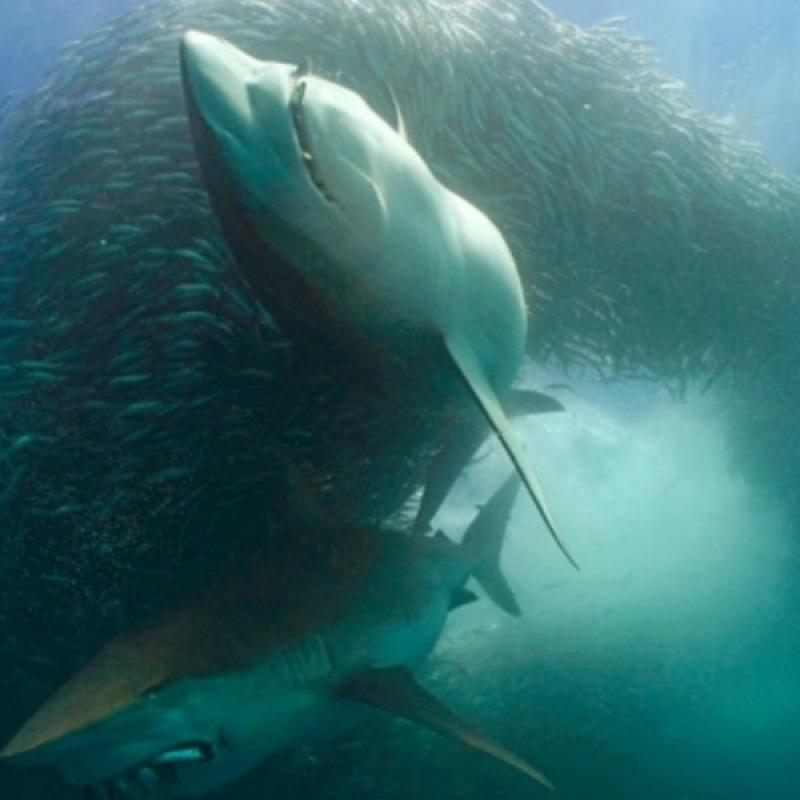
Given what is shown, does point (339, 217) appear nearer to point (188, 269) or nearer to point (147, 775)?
point (147, 775)

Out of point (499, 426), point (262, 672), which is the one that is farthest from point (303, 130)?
point (262, 672)

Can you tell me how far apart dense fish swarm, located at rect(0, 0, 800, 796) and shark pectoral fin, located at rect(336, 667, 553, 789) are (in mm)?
1563

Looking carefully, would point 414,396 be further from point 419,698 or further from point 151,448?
point 151,448

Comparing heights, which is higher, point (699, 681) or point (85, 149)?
point (85, 149)

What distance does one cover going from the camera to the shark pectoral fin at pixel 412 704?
12.0 feet

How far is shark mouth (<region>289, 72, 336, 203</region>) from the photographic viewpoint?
2.27m

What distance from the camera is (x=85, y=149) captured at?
19.0ft

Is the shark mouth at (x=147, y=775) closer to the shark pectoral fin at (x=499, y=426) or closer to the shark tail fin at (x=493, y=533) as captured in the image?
the shark pectoral fin at (x=499, y=426)

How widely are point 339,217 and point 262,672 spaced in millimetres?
2365

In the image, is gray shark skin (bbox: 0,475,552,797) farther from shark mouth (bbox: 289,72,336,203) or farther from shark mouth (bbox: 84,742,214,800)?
shark mouth (bbox: 289,72,336,203)

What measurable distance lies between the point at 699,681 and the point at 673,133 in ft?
87.6

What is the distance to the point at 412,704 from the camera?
13.1ft

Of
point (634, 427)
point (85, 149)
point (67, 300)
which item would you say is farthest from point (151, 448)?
point (634, 427)

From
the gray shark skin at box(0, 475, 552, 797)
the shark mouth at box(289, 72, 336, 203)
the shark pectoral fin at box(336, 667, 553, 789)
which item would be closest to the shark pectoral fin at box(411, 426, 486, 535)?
the gray shark skin at box(0, 475, 552, 797)
